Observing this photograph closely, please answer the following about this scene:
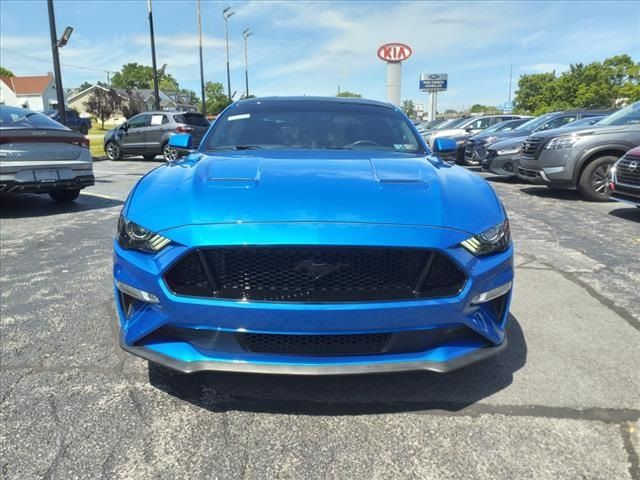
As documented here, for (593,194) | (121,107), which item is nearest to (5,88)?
(121,107)

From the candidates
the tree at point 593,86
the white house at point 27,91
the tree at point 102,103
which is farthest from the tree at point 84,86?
the tree at point 593,86

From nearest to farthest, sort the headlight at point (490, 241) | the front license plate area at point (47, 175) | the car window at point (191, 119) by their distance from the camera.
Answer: the headlight at point (490, 241) < the front license plate area at point (47, 175) < the car window at point (191, 119)

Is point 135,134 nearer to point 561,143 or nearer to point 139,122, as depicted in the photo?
point 139,122

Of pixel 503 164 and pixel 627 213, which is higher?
pixel 503 164

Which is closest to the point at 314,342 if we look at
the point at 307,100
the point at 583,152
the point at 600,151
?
the point at 307,100

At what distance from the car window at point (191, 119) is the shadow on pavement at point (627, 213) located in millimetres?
12668

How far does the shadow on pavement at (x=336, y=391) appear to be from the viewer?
→ 7.75 ft

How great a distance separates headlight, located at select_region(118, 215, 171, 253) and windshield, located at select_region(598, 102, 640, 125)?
8869mm

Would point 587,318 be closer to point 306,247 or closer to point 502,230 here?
point 502,230

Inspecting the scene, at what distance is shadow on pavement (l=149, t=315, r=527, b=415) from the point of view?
7.75 feet

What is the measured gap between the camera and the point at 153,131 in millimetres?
16312

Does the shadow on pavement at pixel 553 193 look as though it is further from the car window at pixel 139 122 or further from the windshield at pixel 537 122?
the car window at pixel 139 122

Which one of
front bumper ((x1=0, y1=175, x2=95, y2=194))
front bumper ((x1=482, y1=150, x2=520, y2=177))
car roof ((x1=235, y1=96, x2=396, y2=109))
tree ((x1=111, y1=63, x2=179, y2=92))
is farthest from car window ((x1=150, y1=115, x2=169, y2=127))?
tree ((x1=111, y1=63, x2=179, y2=92))

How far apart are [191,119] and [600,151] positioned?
40.3 feet
